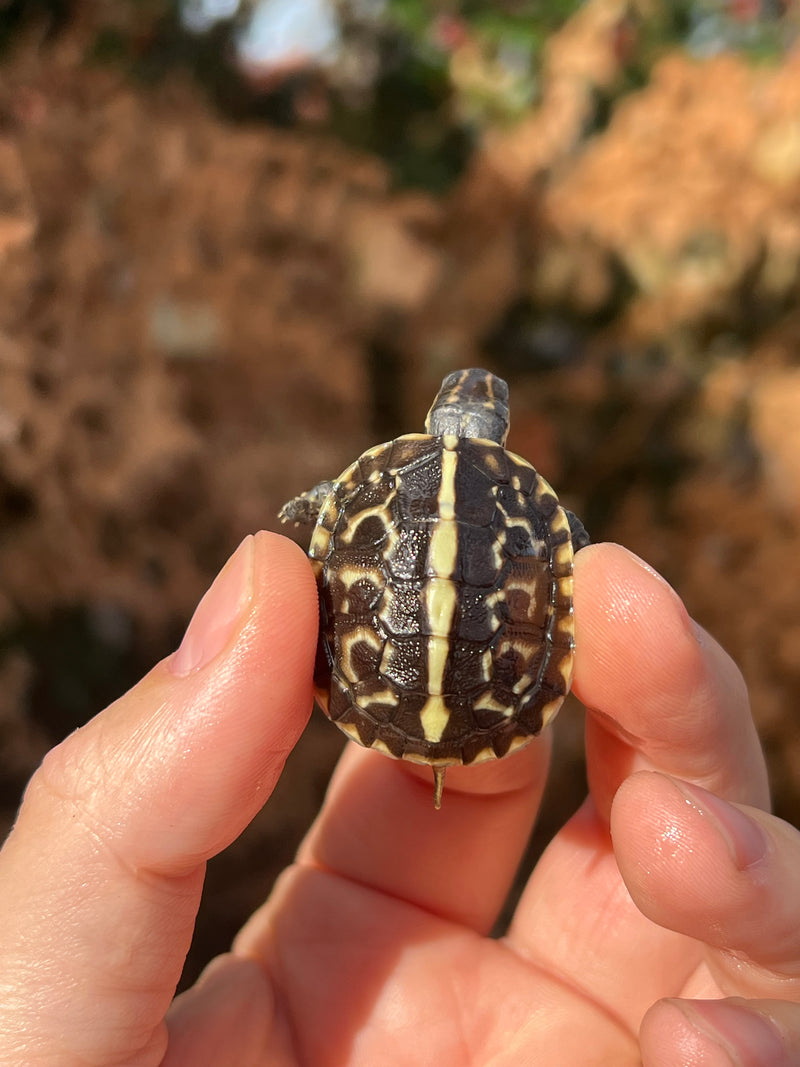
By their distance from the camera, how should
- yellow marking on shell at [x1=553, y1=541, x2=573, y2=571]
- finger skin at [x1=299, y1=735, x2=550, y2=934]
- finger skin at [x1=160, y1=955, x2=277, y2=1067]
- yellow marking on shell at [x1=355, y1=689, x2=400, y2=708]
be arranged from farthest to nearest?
finger skin at [x1=299, y1=735, x2=550, y2=934] < yellow marking on shell at [x1=553, y1=541, x2=573, y2=571] < yellow marking on shell at [x1=355, y1=689, x2=400, y2=708] < finger skin at [x1=160, y1=955, x2=277, y2=1067]

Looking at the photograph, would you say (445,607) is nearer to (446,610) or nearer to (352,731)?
(446,610)

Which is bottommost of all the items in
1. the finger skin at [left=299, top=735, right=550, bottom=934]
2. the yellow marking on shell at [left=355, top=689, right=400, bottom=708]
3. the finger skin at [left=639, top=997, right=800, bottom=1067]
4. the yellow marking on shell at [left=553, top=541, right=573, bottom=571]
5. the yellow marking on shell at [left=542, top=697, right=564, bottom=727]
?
the finger skin at [left=299, top=735, right=550, bottom=934]

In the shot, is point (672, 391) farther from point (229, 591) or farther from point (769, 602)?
point (229, 591)

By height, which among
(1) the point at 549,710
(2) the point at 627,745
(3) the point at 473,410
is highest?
(3) the point at 473,410

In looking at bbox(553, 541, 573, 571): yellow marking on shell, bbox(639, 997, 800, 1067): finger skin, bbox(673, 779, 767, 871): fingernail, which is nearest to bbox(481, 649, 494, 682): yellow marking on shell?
bbox(553, 541, 573, 571): yellow marking on shell

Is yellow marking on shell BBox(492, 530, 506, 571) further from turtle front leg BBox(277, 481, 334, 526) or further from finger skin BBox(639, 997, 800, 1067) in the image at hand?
finger skin BBox(639, 997, 800, 1067)

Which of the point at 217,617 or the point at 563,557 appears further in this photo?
the point at 563,557

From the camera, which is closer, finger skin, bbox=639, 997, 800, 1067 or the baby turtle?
finger skin, bbox=639, 997, 800, 1067

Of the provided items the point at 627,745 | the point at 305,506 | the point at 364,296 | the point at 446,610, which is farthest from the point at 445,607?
the point at 364,296
